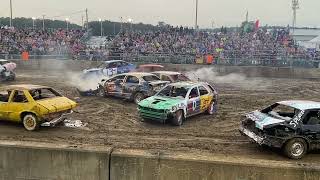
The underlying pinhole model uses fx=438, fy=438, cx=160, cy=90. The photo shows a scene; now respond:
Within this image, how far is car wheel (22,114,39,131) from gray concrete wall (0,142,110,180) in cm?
559

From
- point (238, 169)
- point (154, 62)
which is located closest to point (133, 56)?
point (154, 62)

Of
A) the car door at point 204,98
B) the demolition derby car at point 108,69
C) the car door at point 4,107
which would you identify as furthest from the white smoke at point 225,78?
the car door at point 4,107

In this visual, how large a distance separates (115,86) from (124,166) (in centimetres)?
1243

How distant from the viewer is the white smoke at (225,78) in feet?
92.6

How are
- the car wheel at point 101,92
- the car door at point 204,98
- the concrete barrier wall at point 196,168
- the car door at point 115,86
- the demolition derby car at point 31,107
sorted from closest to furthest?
the concrete barrier wall at point 196,168 < the demolition derby car at point 31,107 < the car door at point 204,98 < the car door at point 115,86 < the car wheel at point 101,92

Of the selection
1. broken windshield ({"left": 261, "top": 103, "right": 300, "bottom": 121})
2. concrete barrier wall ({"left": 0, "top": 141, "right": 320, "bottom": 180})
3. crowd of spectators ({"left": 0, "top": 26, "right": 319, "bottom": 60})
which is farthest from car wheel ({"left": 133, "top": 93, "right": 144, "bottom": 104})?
crowd of spectators ({"left": 0, "top": 26, "right": 319, "bottom": 60})

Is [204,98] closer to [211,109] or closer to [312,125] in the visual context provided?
[211,109]

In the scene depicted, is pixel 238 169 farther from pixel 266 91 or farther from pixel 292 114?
pixel 266 91

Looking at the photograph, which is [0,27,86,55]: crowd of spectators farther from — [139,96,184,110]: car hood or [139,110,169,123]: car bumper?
[139,110,169,123]: car bumper

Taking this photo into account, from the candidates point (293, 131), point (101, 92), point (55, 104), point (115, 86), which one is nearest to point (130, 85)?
point (115, 86)

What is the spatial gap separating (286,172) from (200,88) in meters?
9.44

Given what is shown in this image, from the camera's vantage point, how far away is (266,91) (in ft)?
81.4

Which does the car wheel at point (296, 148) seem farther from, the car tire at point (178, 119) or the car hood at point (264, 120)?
the car tire at point (178, 119)

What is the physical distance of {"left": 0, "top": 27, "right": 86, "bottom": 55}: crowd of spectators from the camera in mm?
38906
